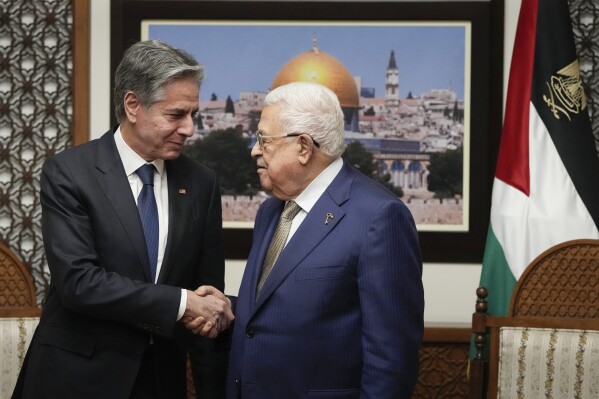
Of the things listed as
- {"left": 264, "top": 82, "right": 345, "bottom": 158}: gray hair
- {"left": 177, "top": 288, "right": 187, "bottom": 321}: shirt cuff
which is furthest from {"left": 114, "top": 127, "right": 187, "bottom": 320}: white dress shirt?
{"left": 264, "top": 82, "right": 345, "bottom": 158}: gray hair

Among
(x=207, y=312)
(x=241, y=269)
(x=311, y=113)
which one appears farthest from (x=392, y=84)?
(x=207, y=312)

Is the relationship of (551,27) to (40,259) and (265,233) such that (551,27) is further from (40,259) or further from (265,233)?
(40,259)

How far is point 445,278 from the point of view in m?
4.59

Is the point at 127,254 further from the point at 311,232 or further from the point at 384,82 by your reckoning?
the point at 384,82

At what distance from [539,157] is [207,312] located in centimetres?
215

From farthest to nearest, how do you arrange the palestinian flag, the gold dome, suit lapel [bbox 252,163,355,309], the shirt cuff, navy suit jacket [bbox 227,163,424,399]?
the gold dome, the palestinian flag, the shirt cuff, suit lapel [bbox 252,163,355,309], navy suit jacket [bbox 227,163,424,399]

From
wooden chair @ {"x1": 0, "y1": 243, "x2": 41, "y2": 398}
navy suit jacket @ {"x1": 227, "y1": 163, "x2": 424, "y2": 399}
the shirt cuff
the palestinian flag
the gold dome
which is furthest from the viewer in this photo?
the gold dome

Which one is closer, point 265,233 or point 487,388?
point 265,233

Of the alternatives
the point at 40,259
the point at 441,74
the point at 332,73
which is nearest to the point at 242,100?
the point at 332,73

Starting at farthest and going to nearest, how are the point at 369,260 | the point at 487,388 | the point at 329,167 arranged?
the point at 487,388
the point at 329,167
the point at 369,260

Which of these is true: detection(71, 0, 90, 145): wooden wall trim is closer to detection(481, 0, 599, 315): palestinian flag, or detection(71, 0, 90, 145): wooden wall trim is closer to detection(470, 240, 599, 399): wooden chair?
detection(481, 0, 599, 315): palestinian flag

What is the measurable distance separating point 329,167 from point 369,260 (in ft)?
1.16

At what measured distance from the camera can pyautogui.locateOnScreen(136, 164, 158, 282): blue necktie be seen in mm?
2711

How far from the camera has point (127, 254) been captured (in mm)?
2658
